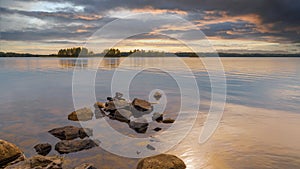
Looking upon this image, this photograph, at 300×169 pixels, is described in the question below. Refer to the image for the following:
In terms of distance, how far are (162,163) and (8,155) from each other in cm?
496

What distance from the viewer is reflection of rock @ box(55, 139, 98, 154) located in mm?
8305

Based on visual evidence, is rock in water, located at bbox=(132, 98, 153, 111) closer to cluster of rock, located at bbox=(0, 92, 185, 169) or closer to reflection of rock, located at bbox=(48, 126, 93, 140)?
cluster of rock, located at bbox=(0, 92, 185, 169)

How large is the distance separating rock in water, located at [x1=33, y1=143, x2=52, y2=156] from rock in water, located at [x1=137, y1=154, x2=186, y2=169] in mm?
3552

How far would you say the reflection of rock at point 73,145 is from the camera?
27.2ft

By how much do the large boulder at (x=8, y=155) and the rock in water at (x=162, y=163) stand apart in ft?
13.4

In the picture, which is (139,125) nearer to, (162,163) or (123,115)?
(123,115)

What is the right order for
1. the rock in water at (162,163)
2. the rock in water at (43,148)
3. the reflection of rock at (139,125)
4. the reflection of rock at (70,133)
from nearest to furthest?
the rock in water at (162,163), the rock in water at (43,148), the reflection of rock at (70,133), the reflection of rock at (139,125)

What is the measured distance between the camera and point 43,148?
27.3ft

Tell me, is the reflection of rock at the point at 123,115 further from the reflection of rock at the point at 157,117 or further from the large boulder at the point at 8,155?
the large boulder at the point at 8,155

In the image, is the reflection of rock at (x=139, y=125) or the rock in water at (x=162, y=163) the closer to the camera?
the rock in water at (x=162, y=163)

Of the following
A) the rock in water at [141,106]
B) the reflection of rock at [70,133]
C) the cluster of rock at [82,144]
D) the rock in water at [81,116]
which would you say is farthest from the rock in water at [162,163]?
the rock in water at [141,106]

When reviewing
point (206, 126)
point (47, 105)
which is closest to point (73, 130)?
point (206, 126)

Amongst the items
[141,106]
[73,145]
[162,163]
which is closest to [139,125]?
[141,106]

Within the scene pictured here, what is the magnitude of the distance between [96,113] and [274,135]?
922 centimetres
